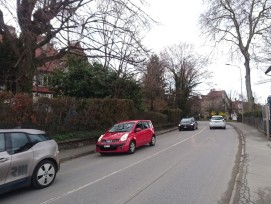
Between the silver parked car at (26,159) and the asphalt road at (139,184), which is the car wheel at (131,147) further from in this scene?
the silver parked car at (26,159)

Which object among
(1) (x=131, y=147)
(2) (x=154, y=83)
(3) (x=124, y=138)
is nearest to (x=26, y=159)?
(3) (x=124, y=138)

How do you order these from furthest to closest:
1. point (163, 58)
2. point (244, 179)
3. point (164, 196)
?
point (163, 58) < point (244, 179) < point (164, 196)

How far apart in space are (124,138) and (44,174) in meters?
6.92

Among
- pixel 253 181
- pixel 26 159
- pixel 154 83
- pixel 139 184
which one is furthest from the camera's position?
pixel 154 83

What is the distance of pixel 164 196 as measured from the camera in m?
7.02

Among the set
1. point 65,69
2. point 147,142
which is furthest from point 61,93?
point 147,142

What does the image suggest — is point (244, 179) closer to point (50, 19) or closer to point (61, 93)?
point (50, 19)

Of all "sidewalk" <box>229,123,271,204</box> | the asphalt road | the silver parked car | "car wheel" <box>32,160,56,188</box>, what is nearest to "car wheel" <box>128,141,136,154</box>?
the asphalt road

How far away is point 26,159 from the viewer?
772 centimetres

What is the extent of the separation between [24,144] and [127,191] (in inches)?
107

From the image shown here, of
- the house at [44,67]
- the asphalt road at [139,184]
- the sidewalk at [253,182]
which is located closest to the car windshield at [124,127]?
the asphalt road at [139,184]

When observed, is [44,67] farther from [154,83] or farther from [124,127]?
[154,83]

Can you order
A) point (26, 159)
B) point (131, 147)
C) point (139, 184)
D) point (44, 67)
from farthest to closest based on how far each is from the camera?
1. point (44, 67)
2. point (131, 147)
3. point (139, 184)
4. point (26, 159)

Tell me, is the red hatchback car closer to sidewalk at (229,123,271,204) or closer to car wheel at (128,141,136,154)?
car wheel at (128,141,136,154)
